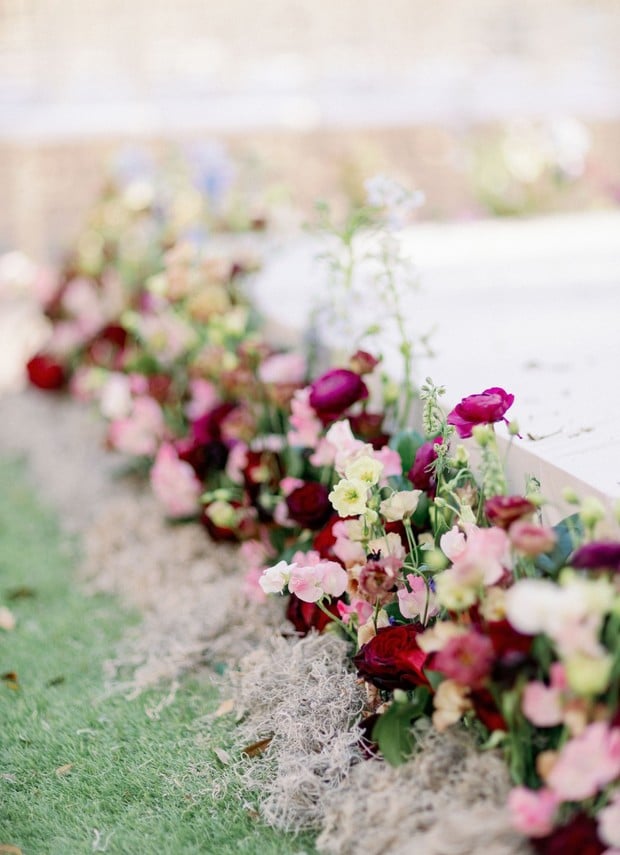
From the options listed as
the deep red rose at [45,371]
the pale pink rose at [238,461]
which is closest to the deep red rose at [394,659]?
the pale pink rose at [238,461]

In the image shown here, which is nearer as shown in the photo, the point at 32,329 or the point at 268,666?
the point at 268,666

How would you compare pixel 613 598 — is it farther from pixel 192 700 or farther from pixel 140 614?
pixel 140 614

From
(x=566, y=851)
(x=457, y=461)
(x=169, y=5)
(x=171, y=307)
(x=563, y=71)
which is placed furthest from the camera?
(x=563, y=71)

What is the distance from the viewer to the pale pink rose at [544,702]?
32.9 inches

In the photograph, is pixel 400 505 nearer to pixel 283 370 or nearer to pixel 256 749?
pixel 256 749

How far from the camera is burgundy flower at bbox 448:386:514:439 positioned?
1066 mm

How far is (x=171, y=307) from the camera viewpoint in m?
2.13

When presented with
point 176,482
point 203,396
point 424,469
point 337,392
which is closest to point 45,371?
point 203,396

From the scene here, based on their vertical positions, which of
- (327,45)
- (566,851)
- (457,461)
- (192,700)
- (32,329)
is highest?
(457,461)

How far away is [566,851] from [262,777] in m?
0.43

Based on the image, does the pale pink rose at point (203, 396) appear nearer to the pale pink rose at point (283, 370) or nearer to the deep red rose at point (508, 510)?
the pale pink rose at point (283, 370)

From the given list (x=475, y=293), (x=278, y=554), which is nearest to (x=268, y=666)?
(x=278, y=554)

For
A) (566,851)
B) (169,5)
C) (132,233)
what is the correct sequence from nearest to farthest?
(566,851), (132,233), (169,5)

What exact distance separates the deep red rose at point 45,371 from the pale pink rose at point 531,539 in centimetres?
215
